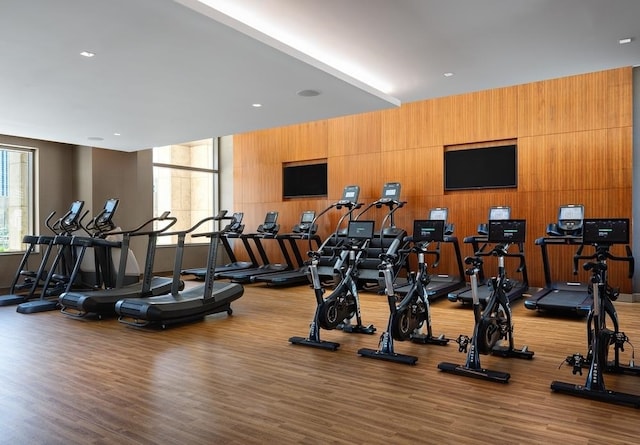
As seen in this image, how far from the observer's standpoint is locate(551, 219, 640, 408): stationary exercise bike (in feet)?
10.6

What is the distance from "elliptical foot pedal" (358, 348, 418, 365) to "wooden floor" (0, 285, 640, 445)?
60 mm

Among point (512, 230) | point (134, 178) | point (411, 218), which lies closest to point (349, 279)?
point (512, 230)

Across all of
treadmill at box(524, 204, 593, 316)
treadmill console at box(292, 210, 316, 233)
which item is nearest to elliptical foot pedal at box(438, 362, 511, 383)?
treadmill at box(524, 204, 593, 316)

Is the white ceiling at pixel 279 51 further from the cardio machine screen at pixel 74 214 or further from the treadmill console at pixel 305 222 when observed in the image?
the treadmill console at pixel 305 222

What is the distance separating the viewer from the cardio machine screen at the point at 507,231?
4461 millimetres

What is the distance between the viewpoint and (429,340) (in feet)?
15.3

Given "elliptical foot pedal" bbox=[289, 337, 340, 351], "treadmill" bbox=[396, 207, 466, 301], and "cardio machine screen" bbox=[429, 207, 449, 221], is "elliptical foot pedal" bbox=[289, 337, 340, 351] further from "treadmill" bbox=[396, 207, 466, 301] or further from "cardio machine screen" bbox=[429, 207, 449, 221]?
"cardio machine screen" bbox=[429, 207, 449, 221]

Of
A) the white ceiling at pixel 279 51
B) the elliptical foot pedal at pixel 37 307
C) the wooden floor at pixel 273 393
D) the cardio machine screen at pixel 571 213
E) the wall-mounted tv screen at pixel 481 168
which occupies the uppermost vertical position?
the white ceiling at pixel 279 51

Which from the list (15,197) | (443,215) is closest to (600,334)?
(443,215)

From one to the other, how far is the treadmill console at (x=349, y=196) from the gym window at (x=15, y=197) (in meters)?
5.93

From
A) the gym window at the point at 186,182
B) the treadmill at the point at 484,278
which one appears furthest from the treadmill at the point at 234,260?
the treadmill at the point at 484,278

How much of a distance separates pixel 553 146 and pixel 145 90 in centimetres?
619

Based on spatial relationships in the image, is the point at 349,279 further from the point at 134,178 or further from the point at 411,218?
the point at 134,178

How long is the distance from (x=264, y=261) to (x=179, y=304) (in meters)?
4.95
